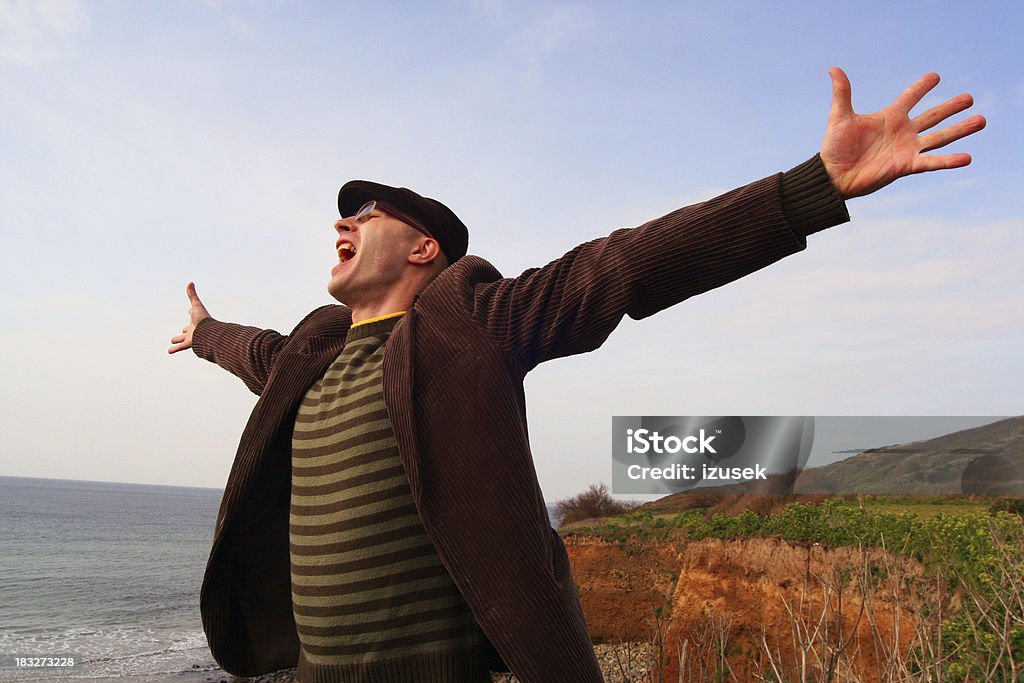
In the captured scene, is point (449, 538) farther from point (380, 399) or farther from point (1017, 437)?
point (1017, 437)

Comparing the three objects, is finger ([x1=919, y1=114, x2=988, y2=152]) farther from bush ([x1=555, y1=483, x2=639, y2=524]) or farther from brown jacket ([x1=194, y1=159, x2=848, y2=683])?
bush ([x1=555, y1=483, x2=639, y2=524])

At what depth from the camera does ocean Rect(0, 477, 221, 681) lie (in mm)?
23422

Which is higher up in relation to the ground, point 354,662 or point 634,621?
point 354,662

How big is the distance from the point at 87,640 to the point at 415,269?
105 ft

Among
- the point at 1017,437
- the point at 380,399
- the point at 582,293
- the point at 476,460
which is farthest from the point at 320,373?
the point at 1017,437

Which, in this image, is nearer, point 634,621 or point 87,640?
point 634,621

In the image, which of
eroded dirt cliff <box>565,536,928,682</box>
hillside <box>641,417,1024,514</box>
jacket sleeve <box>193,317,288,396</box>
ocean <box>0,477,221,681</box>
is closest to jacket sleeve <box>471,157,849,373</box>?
jacket sleeve <box>193,317,288,396</box>

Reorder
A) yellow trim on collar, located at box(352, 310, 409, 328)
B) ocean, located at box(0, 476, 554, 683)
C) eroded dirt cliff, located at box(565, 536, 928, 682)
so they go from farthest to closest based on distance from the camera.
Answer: ocean, located at box(0, 476, 554, 683) → eroded dirt cliff, located at box(565, 536, 928, 682) → yellow trim on collar, located at box(352, 310, 409, 328)

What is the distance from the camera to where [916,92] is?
66.9 inches

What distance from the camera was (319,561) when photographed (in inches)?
85.8

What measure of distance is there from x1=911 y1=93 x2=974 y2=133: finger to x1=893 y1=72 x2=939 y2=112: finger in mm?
40

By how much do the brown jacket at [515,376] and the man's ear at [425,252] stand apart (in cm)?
26

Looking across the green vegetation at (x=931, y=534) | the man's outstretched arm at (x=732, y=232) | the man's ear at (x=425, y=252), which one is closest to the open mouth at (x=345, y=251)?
the man's ear at (x=425, y=252)

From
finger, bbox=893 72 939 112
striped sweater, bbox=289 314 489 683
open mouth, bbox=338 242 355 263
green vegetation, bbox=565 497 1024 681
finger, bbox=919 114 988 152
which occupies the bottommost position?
green vegetation, bbox=565 497 1024 681
